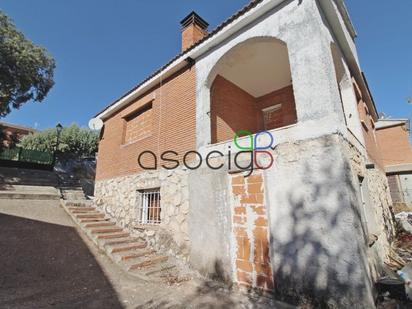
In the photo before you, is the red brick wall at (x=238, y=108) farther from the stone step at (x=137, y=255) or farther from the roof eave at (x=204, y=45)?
the stone step at (x=137, y=255)

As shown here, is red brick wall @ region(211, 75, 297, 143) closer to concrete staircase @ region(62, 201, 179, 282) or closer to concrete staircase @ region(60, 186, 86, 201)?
concrete staircase @ region(62, 201, 179, 282)

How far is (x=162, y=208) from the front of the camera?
6496 mm

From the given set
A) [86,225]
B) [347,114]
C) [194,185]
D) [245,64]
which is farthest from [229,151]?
[86,225]

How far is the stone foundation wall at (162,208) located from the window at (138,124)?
1.62 meters

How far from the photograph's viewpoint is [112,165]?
9367mm

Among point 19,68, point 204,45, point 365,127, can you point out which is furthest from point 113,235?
point 19,68

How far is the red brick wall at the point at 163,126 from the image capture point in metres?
6.56

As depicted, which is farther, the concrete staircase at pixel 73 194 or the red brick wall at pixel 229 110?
the concrete staircase at pixel 73 194

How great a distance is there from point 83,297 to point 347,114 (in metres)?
7.73

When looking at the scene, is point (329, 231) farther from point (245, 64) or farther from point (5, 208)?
point (5, 208)

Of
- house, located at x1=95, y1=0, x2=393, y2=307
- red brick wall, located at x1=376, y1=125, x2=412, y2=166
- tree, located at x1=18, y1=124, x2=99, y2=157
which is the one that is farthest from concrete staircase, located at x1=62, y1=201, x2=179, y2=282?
red brick wall, located at x1=376, y1=125, x2=412, y2=166

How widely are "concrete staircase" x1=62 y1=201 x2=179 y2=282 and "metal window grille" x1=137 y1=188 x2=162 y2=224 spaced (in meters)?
0.65

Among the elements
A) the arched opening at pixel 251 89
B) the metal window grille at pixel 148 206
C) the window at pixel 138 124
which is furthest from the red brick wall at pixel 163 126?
the metal window grille at pixel 148 206

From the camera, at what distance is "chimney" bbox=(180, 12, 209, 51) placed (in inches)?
324
